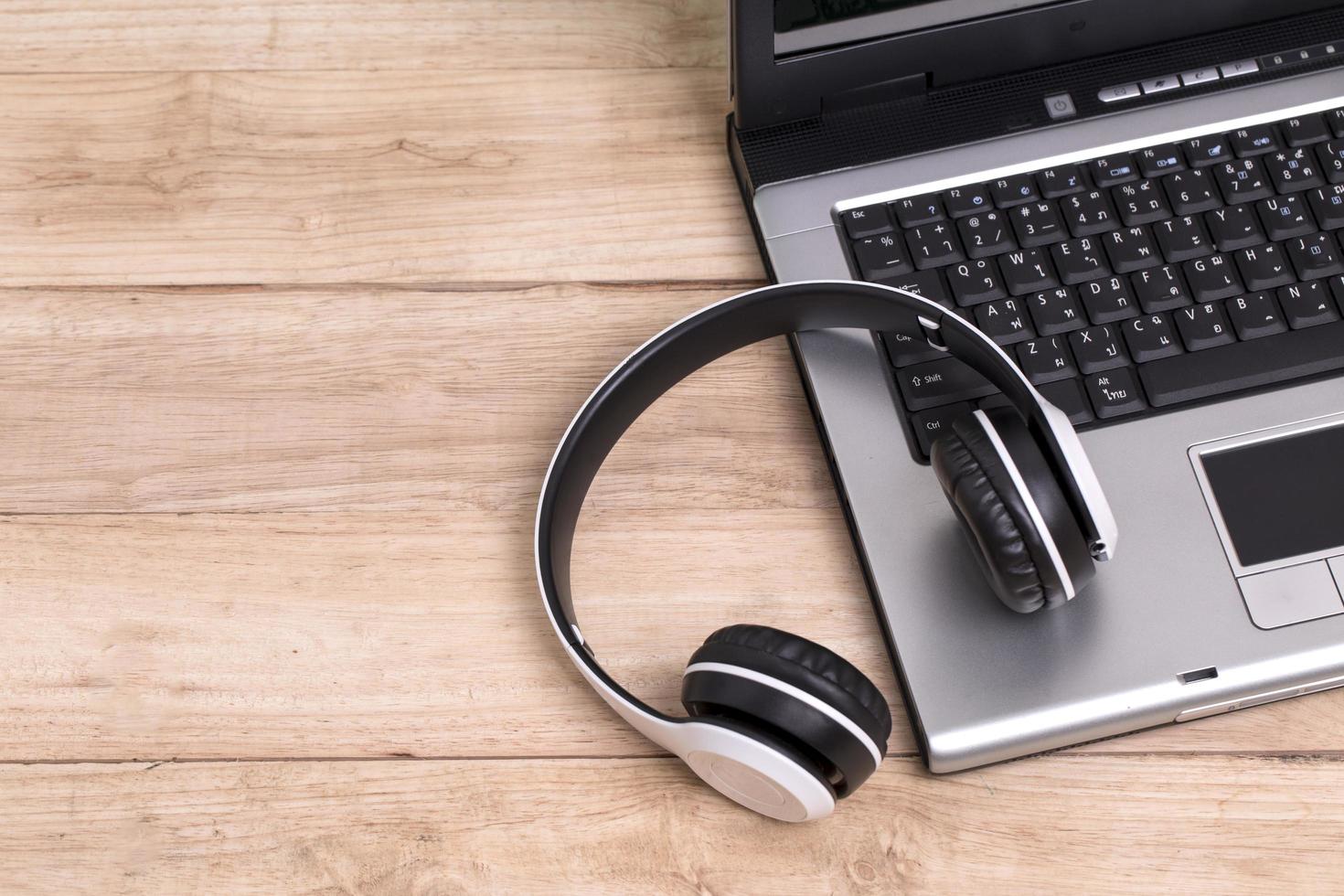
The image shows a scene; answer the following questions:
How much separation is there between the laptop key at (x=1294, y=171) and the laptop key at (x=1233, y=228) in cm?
3

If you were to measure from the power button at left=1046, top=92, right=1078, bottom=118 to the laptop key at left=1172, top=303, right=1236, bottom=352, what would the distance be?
0.14 meters

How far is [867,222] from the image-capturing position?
58cm

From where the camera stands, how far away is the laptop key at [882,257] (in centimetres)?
57

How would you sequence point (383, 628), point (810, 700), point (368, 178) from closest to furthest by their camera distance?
point (810, 700)
point (383, 628)
point (368, 178)

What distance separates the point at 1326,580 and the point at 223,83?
679mm

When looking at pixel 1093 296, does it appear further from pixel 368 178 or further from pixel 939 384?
pixel 368 178

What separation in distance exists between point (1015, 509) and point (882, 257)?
175mm

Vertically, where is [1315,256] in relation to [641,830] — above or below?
above

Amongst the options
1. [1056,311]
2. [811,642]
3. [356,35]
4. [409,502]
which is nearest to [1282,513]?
[1056,311]

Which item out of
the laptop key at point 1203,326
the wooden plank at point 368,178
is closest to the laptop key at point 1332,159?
the laptop key at point 1203,326

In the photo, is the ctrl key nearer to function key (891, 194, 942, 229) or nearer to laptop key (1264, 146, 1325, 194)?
function key (891, 194, 942, 229)

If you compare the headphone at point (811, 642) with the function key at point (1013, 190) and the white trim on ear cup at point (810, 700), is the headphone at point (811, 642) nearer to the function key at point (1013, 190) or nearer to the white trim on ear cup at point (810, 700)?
the white trim on ear cup at point (810, 700)

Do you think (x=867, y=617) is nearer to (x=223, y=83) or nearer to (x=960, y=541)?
(x=960, y=541)

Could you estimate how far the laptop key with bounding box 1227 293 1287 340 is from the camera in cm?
55
